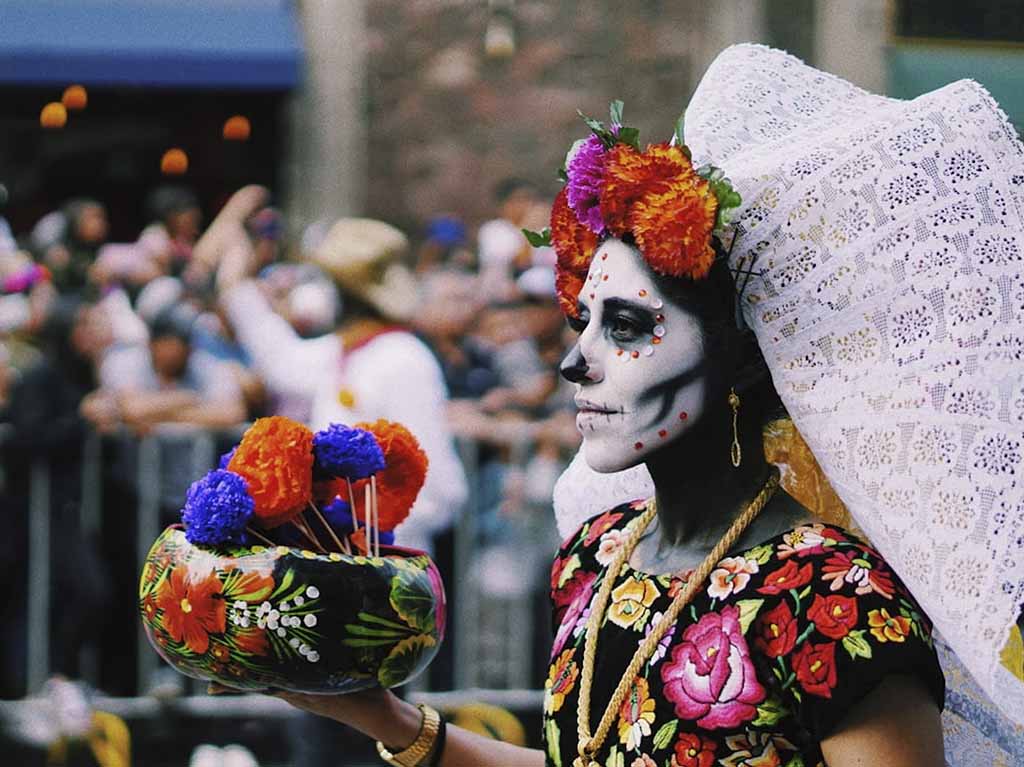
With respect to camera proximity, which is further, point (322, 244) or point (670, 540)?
point (322, 244)

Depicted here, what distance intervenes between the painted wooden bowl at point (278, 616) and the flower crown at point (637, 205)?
1.64 ft

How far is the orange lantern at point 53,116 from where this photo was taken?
11.1 m

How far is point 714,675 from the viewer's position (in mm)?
2279

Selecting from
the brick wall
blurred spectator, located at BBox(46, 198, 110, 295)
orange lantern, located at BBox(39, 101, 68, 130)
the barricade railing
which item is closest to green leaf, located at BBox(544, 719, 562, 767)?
the barricade railing

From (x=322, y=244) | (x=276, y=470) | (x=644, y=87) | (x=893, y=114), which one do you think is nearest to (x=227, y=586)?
(x=276, y=470)

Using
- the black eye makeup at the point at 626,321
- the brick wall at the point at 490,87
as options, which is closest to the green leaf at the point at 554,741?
the black eye makeup at the point at 626,321

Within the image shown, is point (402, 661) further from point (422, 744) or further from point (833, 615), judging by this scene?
point (833, 615)

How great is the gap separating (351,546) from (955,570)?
92cm

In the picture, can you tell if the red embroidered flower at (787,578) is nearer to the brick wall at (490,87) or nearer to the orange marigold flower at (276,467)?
the orange marigold flower at (276,467)

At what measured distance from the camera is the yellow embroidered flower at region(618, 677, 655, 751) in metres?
2.34

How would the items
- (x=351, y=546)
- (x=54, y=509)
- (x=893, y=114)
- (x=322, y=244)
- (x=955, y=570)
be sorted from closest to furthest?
1. (x=955, y=570)
2. (x=893, y=114)
3. (x=351, y=546)
4. (x=322, y=244)
5. (x=54, y=509)

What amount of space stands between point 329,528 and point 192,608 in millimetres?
256

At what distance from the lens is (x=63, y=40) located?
35.9 ft

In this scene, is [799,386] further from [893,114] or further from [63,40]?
[63,40]
